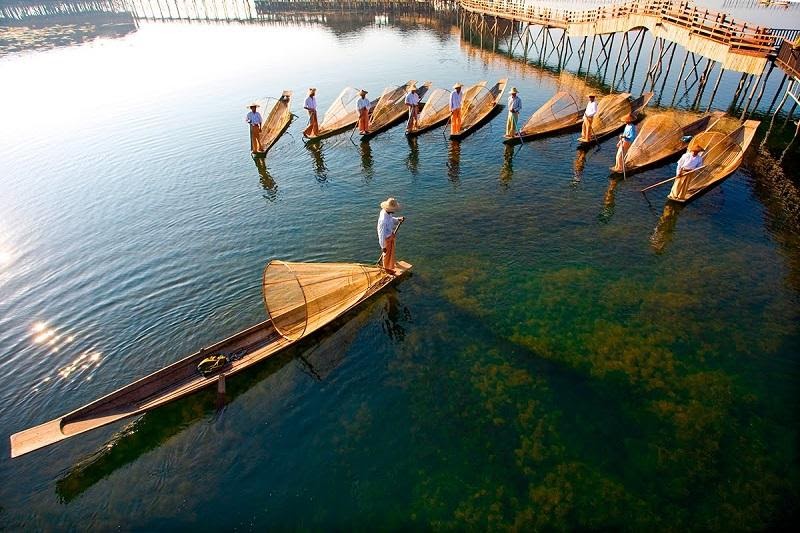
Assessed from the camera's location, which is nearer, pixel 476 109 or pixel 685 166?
pixel 685 166

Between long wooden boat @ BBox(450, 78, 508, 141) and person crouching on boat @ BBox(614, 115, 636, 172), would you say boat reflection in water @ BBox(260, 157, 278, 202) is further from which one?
person crouching on boat @ BBox(614, 115, 636, 172)

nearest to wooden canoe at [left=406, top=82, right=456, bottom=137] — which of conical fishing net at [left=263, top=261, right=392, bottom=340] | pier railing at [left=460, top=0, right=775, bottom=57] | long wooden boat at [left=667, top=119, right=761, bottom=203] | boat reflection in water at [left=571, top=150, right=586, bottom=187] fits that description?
boat reflection in water at [left=571, top=150, right=586, bottom=187]

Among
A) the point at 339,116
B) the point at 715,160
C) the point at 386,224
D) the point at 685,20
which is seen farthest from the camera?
the point at 685,20

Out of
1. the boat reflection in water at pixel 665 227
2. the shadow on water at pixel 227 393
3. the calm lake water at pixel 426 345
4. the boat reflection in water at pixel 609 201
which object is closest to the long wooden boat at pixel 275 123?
the calm lake water at pixel 426 345

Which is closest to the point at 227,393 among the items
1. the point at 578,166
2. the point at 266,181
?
the point at 266,181

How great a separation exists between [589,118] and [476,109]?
690cm

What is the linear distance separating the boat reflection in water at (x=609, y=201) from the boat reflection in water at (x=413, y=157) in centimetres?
808

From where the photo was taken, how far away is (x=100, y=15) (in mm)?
83000

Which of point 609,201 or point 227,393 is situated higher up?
point 609,201

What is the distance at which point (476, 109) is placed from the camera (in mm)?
24031

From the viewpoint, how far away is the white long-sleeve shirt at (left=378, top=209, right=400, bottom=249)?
35.8 feet

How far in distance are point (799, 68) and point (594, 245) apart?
15.6 m

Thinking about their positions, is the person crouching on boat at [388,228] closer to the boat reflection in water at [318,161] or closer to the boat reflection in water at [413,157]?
the boat reflection in water at [413,157]

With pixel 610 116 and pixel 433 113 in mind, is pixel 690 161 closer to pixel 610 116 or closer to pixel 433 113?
pixel 610 116
